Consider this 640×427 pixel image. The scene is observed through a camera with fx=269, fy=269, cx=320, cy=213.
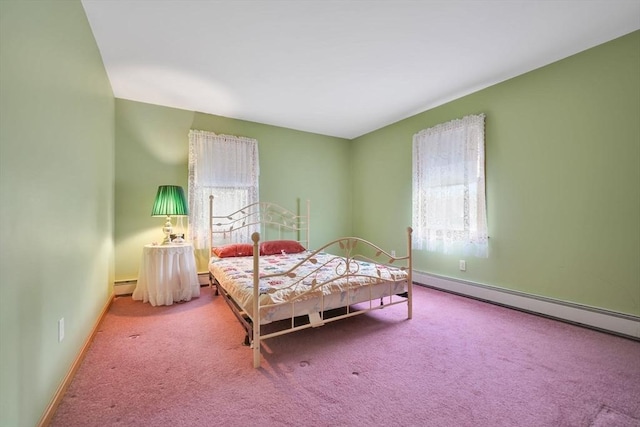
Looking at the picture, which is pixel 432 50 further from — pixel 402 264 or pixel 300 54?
pixel 402 264

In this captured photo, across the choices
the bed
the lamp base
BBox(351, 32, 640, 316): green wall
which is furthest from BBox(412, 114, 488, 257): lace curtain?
the lamp base

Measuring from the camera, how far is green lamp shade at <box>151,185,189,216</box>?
324 cm

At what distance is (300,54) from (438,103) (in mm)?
2099

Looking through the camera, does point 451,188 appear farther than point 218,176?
No

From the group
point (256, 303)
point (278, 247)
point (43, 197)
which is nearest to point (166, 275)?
point (278, 247)

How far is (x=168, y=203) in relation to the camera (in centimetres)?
325

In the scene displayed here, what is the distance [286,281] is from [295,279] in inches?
3.5

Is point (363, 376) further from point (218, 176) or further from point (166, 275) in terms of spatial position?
point (218, 176)

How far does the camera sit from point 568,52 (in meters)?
2.52

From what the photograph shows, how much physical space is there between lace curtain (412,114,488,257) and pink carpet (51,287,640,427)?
107 cm

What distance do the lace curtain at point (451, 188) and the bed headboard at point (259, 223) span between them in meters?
1.83

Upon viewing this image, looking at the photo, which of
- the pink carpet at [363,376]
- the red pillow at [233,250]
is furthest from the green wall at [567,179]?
the red pillow at [233,250]

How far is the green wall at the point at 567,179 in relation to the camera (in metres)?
2.26

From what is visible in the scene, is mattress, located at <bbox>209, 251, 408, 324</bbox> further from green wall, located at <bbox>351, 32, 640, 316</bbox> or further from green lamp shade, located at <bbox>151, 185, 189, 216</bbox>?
green wall, located at <bbox>351, 32, 640, 316</bbox>
